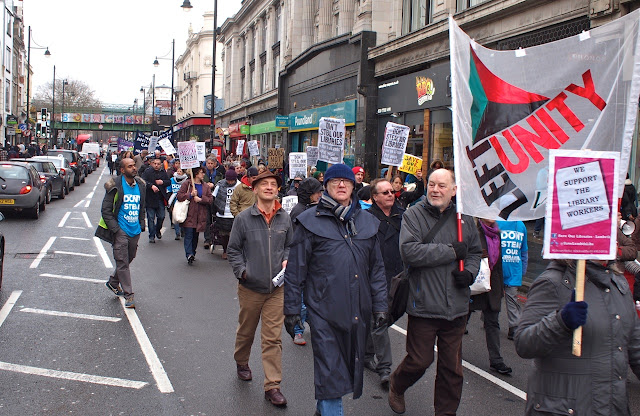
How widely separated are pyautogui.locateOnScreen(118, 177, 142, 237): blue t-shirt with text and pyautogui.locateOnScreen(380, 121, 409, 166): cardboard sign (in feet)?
16.6

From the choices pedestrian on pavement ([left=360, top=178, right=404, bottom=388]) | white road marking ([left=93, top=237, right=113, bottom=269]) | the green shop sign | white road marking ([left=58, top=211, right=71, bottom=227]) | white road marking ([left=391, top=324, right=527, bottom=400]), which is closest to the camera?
white road marking ([left=391, top=324, right=527, bottom=400])

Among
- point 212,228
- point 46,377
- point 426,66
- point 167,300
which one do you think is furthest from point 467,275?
point 426,66

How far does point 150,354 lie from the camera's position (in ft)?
21.8

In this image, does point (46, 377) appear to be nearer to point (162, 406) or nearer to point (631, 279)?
point (162, 406)

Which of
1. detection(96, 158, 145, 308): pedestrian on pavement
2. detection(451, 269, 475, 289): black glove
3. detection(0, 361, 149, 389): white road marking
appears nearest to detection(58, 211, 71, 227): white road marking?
detection(96, 158, 145, 308): pedestrian on pavement

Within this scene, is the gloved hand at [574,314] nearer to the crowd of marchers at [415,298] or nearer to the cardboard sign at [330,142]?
the crowd of marchers at [415,298]

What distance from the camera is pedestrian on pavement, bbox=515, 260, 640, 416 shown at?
3238mm

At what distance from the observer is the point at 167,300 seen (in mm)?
9117

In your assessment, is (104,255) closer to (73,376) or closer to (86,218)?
(86,218)

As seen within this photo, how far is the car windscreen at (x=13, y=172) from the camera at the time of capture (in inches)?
711

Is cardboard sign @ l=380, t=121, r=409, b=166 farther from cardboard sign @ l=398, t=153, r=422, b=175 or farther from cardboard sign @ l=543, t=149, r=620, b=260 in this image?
cardboard sign @ l=543, t=149, r=620, b=260

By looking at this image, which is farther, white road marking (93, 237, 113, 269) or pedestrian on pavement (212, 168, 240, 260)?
pedestrian on pavement (212, 168, 240, 260)

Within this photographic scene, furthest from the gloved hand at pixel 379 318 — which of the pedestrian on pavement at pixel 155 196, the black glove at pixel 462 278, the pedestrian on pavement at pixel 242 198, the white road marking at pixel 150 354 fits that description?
the pedestrian on pavement at pixel 155 196

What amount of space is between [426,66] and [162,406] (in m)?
17.5
